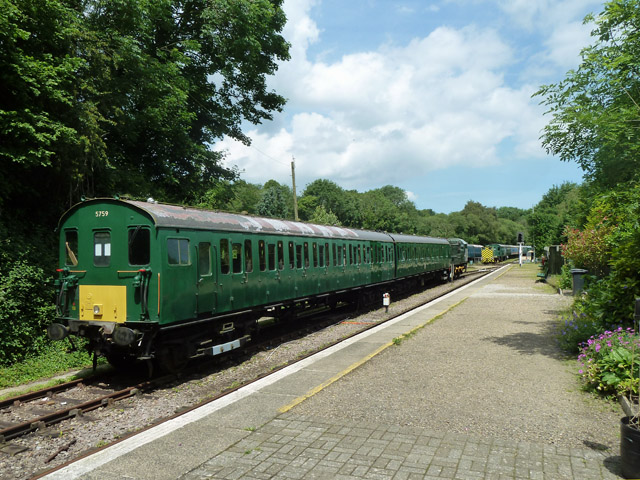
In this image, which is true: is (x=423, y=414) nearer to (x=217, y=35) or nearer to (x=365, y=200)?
(x=217, y=35)

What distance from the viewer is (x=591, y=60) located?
8695 millimetres

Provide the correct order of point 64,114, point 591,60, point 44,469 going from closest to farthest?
point 44,469
point 591,60
point 64,114

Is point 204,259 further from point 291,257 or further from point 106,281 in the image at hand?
point 291,257

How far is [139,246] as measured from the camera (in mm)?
8586

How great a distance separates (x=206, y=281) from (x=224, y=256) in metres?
0.88

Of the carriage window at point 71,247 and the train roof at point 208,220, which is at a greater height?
the train roof at point 208,220

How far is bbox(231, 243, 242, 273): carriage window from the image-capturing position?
10633 mm

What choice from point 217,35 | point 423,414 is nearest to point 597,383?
point 423,414

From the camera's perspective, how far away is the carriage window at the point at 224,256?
10146mm

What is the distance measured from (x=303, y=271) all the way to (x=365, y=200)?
85.6m

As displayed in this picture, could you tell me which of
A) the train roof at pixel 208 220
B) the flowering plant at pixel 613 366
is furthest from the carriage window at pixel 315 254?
the flowering plant at pixel 613 366

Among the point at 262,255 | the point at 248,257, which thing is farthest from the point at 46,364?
the point at 262,255

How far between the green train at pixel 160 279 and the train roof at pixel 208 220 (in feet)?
0.10

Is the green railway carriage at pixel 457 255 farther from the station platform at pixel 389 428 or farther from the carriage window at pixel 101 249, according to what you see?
the carriage window at pixel 101 249
